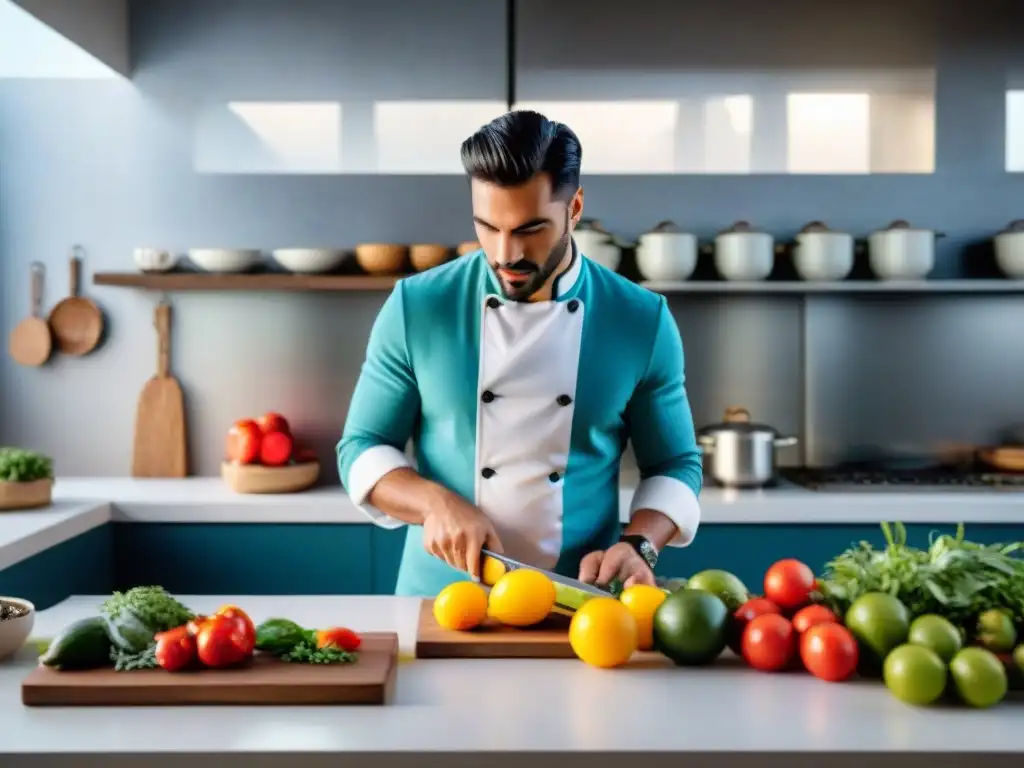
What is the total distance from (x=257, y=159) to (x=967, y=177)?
2247 mm

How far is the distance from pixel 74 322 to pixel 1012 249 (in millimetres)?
2885

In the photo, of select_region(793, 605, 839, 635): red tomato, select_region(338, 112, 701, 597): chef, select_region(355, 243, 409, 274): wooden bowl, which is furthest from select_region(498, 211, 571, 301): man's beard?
select_region(355, 243, 409, 274): wooden bowl

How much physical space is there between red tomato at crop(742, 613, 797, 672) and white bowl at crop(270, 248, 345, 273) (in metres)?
2.18

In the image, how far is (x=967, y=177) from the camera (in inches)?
139

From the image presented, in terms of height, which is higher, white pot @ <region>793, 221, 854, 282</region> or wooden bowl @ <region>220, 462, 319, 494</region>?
white pot @ <region>793, 221, 854, 282</region>

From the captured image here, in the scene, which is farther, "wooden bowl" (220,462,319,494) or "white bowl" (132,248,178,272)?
"white bowl" (132,248,178,272)

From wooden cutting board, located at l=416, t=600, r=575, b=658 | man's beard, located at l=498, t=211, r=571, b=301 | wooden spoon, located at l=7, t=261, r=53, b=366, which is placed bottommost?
wooden cutting board, located at l=416, t=600, r=575, b=658

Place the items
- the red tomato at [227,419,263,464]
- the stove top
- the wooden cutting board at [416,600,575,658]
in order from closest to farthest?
the wooden cutting board at [416,600,575,658]
the stove top
the red tomato at [227,419,263,464]

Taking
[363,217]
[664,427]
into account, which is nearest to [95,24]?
[363,217]

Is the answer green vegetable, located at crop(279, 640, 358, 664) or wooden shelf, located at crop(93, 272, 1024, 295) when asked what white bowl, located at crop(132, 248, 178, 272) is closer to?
wooden shelf, located at crop(93, 272, 1024, 295)

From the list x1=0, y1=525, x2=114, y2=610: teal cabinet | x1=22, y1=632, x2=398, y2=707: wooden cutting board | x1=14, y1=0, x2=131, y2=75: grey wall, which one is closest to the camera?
x1=22, y1=632, x2=398, y2=707: wooden cutting board

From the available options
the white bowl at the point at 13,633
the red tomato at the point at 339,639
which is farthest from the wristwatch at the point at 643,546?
the white bowl at the point at 13,633

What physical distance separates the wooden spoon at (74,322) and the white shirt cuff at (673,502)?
7.16 ft

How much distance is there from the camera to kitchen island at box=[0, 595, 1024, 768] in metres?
1.17
